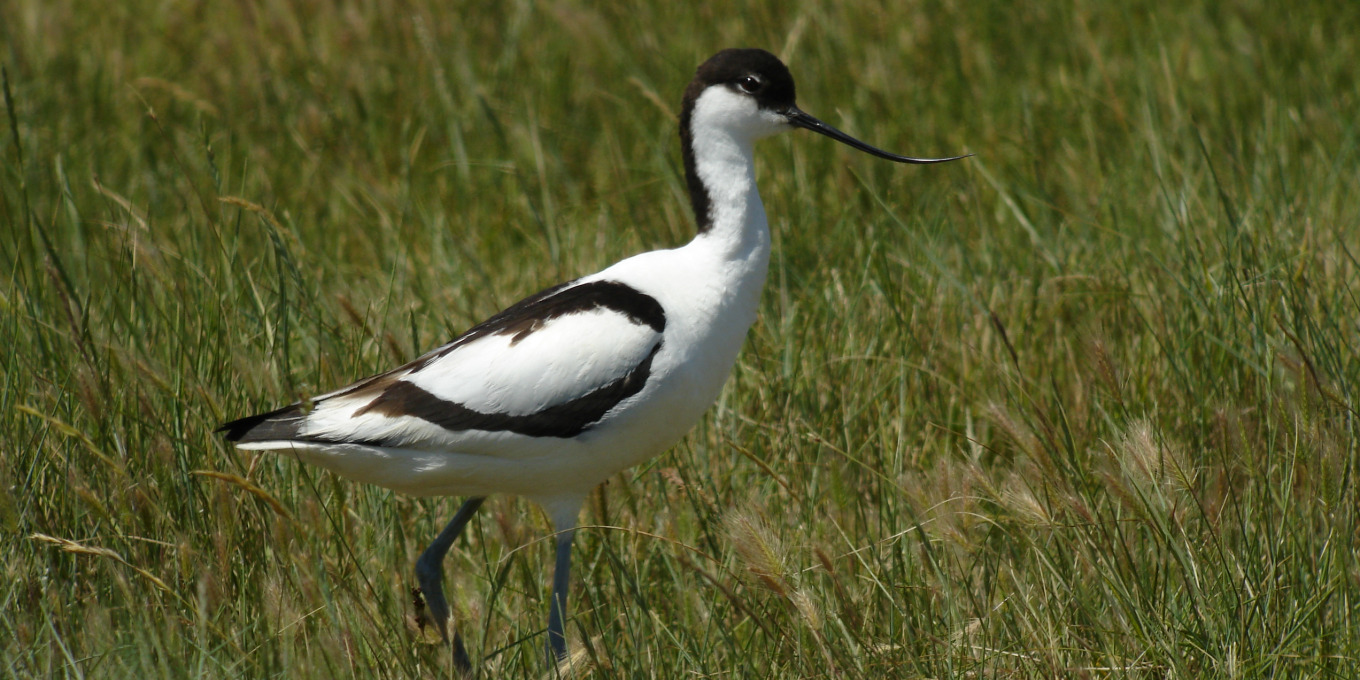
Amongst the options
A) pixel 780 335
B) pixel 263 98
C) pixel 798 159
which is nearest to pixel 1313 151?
pixel 798 159

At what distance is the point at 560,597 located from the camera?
3162 millimetres

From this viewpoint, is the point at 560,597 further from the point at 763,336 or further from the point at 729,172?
the point at 763,336

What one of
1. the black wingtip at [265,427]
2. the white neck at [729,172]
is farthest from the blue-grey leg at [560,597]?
the white neck at [729,172]

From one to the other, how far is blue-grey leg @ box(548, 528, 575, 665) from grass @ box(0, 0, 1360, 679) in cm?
10

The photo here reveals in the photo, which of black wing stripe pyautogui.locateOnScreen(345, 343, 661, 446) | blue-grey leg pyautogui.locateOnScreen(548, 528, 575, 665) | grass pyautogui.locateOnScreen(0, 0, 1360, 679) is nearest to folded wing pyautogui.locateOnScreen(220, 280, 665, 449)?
black wing stripe pyautogui.locateOnScreen(345, 343, 661, 446)

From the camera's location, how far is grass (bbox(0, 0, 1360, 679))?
2701 mm

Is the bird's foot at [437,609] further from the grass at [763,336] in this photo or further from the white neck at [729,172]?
the white neck at [729,172]

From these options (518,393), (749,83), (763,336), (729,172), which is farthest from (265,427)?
(763,336)

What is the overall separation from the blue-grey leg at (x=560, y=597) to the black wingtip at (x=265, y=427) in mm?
667

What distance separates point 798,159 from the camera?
5.47m

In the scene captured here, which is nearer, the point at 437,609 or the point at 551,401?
the point at 551,401

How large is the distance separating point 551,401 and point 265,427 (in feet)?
2.16

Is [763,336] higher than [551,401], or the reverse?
[551,401]

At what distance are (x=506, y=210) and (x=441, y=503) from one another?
6.41 feet
